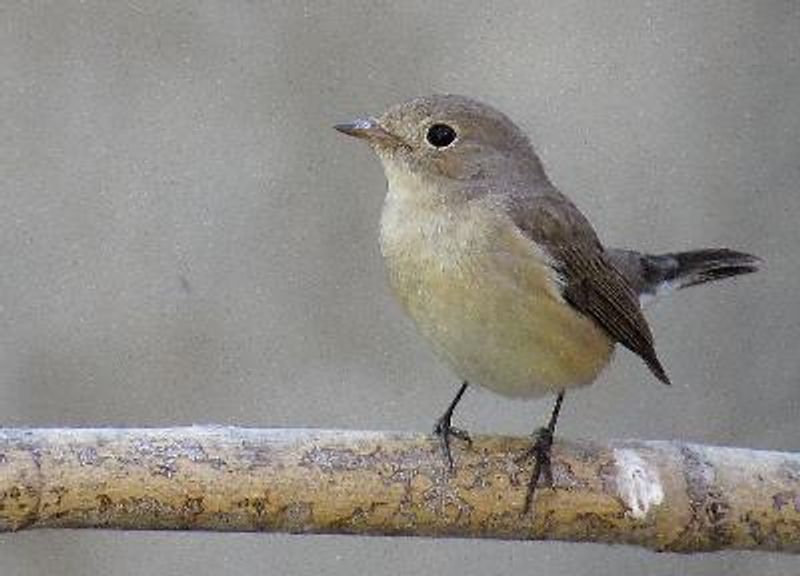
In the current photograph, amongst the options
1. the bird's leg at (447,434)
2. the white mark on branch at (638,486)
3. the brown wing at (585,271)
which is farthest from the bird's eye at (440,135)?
the white mark on branch at (638,486)

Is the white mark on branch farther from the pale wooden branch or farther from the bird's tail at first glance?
the bird's tail

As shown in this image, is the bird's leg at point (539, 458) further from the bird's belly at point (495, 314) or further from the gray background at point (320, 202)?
the gray background at point (320, 202)

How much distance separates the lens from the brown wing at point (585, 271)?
404 centimetres

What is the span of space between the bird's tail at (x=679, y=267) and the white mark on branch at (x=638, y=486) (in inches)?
35.1

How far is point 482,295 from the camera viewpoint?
12.7 feet

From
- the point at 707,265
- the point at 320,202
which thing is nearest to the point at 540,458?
the point at 707,265

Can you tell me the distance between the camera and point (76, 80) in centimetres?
534

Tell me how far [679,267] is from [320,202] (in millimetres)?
1174

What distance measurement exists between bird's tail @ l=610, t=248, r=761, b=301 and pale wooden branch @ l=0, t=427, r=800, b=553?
2.73ft

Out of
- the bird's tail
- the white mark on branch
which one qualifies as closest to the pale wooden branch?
the white mark on branch

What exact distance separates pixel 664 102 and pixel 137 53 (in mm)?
1416

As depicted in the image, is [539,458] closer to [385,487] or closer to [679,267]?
[385,487]

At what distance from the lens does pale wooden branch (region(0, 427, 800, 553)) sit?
3.40 metres

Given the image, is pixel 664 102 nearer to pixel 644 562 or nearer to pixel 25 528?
pixel 644 562
